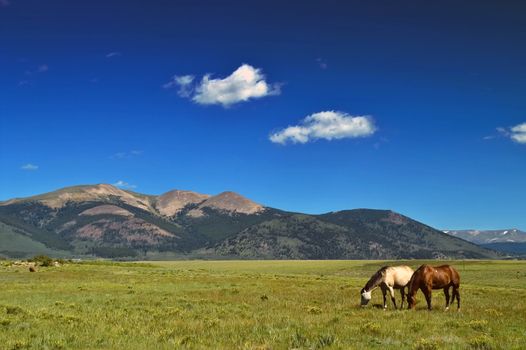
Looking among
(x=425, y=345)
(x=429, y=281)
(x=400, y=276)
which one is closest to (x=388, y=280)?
(x=400, y=276)

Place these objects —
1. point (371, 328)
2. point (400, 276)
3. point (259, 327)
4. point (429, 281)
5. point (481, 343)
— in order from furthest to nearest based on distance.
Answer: point (400, 276)
point (429, 281)
point (259, 327)
point (371, 328)
point (481, 343)

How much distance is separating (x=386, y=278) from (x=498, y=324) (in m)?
7.61

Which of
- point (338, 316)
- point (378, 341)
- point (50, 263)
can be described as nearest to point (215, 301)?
point (338, 316)

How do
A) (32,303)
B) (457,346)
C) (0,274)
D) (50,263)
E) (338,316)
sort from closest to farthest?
(457,346) < (338,316) < (32,303) < (0,274) < (50,263)

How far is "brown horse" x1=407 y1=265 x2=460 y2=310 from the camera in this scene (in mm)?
25844

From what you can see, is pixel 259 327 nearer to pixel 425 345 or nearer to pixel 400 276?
pixel 425 345

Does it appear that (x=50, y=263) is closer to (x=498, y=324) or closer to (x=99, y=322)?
(x=99, y=322)

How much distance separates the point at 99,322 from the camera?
2098cm

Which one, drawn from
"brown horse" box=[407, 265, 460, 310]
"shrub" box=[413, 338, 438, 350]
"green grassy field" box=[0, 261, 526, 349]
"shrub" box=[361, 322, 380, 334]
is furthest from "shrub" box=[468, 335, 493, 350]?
"brown horse" box=[407, 265, 460, 310]

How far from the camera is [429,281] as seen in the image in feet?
84.9

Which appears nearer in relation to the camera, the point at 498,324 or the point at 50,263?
the point at 498,324

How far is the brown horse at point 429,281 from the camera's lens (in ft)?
84.8

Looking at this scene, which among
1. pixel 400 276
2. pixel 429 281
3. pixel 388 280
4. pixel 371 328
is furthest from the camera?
pixel 400 276

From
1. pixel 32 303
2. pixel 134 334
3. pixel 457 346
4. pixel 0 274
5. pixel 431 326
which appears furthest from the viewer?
pixel 0 274
